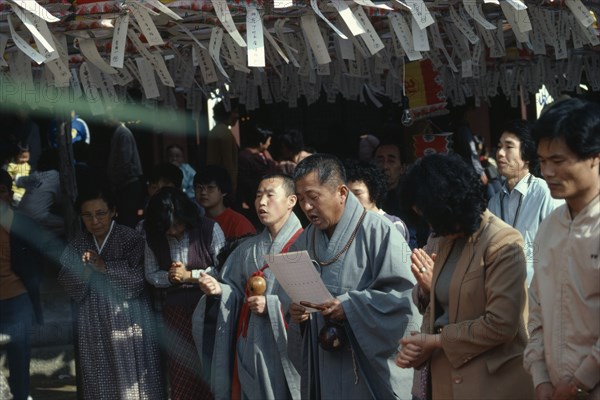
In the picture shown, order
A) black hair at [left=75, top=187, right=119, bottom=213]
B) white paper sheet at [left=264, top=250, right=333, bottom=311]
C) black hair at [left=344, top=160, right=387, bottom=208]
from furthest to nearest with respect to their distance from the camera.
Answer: black hair at [left=75, top=187, right=119, bottom=213]
black hair at [left=344, top=160, right=387, bottom=208]
white paper sheet at [left=264, top=250, right=333, bottom=311]

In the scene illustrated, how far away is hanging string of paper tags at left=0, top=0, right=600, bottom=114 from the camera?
5.80m

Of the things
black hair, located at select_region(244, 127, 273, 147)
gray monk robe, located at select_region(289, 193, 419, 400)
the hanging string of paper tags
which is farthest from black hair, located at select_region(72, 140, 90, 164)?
gray monk robe, located at select_region(289, 193, 419, 400)

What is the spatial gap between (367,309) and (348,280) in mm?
209

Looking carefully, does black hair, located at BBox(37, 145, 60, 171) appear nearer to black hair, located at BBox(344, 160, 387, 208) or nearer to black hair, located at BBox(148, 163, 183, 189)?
black hair, located at BBox(148, 163, 183, 189)

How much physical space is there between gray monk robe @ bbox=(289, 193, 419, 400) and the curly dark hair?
1.03 meters

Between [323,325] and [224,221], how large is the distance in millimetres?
2252

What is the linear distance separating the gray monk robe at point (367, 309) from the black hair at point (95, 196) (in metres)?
2.19

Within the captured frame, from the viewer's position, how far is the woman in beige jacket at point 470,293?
4125 mm

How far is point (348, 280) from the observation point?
5.36 meters

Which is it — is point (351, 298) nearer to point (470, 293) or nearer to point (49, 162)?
point (470, 293)

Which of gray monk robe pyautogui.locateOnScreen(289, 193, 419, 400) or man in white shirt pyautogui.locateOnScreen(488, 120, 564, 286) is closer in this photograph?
gray monk robe pyautogui.locateOnScreen(289, 193, 419, 400)

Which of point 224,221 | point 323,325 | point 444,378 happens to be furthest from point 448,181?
point 224,221

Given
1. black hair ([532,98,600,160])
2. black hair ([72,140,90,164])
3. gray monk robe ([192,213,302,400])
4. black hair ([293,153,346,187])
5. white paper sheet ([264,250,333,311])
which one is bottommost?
gray monk robe ([192,213,302,400])

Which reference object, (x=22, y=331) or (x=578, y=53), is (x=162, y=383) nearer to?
(x=22, y=331)
